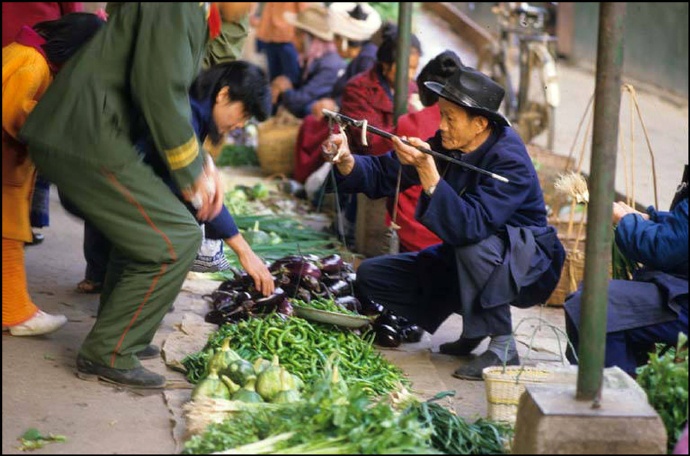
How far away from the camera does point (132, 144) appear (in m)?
4.50

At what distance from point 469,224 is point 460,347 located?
946mm

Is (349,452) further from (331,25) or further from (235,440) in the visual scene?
(331,25)

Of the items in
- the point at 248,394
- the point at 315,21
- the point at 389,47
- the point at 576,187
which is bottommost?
the point at 248,394

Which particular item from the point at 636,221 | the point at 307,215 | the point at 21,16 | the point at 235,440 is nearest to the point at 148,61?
the point at 235,440

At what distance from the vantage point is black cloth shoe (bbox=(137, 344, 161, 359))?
209 inches

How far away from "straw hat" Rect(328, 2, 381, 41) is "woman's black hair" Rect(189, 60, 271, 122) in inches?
224

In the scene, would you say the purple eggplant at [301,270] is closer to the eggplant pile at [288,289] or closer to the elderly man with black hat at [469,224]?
the eggplant pile at [288,289]

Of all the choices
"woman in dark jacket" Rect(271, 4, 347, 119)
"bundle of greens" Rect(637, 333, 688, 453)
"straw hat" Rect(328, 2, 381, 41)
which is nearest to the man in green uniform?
"bundle of greens" Rect(637, 333, 688, 453)

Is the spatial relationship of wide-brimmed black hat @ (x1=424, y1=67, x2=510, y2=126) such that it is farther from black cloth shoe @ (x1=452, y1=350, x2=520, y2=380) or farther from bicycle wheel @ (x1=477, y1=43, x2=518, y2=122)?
bicycle wheel @ (x1=477, y1=43, x2=518, y2=122)

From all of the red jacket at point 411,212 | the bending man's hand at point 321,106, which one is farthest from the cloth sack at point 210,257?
the bending man's hand at point 321,106

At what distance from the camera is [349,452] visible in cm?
382

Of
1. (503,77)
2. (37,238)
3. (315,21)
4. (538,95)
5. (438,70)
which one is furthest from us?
(503,77)

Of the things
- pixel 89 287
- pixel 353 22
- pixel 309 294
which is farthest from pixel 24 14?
pixel 353 22

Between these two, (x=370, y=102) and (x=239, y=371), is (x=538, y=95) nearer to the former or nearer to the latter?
(x=370, y=102)
